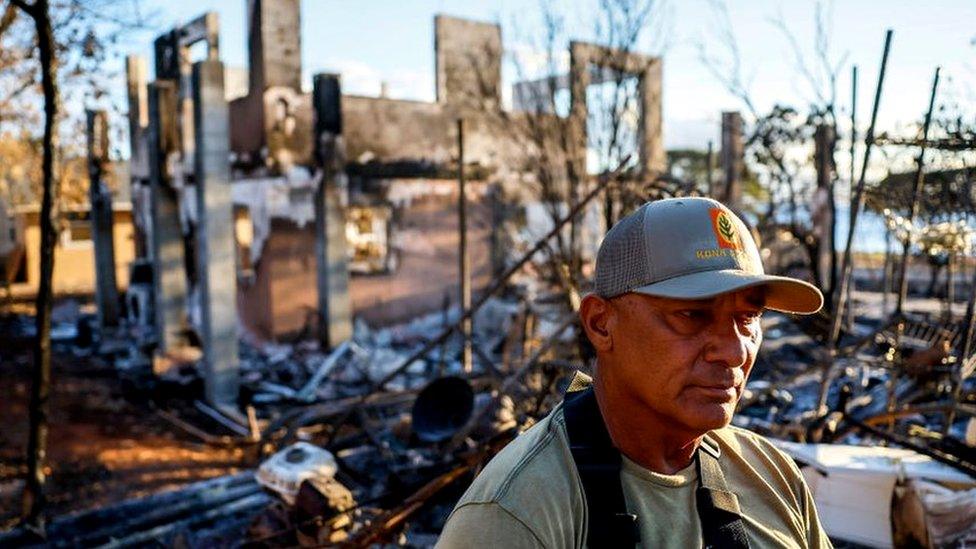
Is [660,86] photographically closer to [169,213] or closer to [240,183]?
[240,183]

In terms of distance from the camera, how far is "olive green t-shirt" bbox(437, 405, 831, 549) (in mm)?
1488

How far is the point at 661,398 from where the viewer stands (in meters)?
1.74

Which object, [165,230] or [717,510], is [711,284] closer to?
[717,510]

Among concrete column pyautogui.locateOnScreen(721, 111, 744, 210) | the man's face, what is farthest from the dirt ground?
concrete column pyautogui.locateOnScreen(721, 111, 744, 210)

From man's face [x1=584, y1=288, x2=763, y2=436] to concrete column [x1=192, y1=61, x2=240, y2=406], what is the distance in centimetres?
1201

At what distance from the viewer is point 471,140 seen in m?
18.7

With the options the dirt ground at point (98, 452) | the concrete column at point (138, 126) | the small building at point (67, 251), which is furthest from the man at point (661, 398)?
the small building at point (67, 251)

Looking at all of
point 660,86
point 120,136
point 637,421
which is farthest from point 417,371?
point 637,421

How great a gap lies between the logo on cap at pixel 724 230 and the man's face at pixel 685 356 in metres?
0.11

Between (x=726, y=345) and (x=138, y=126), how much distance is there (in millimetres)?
22464

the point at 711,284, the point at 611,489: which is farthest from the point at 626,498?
the point at 711,284

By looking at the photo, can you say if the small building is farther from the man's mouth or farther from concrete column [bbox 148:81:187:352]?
the man's mouth

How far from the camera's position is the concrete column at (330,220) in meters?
15.5

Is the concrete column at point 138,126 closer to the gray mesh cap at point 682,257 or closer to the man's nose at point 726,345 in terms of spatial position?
the gray mesh cap at point 682,257
